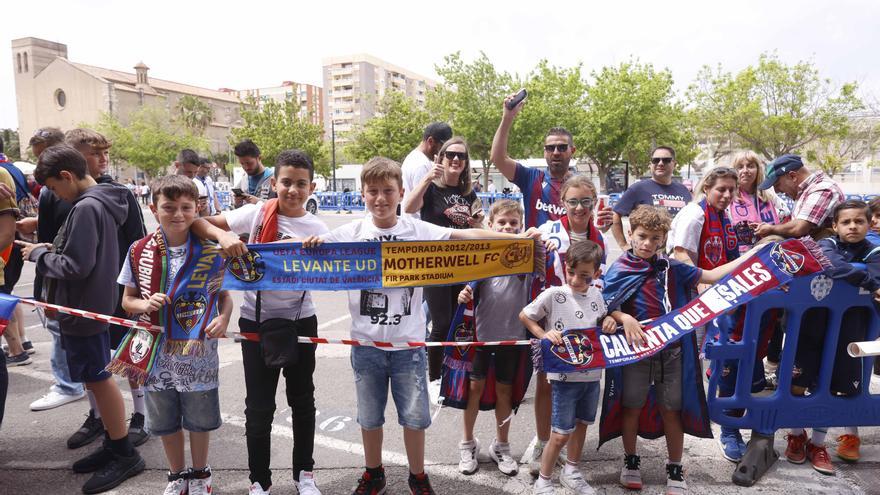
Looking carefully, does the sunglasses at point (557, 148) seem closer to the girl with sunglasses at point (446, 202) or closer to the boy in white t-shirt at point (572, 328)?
the girl with sunglasses at point (446, 202)

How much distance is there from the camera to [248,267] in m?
3.18

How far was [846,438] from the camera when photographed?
3.67 metres

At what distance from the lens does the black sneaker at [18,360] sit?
5.80 m

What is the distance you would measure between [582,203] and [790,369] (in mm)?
1671

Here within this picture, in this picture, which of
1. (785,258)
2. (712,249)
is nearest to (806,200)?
(712,249)

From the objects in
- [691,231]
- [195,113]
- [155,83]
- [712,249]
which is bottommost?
[712,249]

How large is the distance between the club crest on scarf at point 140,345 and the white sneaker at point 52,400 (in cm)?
228

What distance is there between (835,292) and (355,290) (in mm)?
2922

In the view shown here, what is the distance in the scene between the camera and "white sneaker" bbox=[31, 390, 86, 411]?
4660 millimetres

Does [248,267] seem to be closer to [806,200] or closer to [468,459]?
[468,459]

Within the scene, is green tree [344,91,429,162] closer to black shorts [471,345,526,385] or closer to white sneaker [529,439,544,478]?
black shorts [471,345,526,385]

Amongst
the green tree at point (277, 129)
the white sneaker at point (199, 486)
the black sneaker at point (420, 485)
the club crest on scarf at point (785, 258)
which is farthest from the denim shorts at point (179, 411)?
the green tree at point (277, 129)

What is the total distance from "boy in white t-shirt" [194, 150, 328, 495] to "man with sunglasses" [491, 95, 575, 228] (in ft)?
4.95

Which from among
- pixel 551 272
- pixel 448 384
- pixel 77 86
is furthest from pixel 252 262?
pixel 77 86
